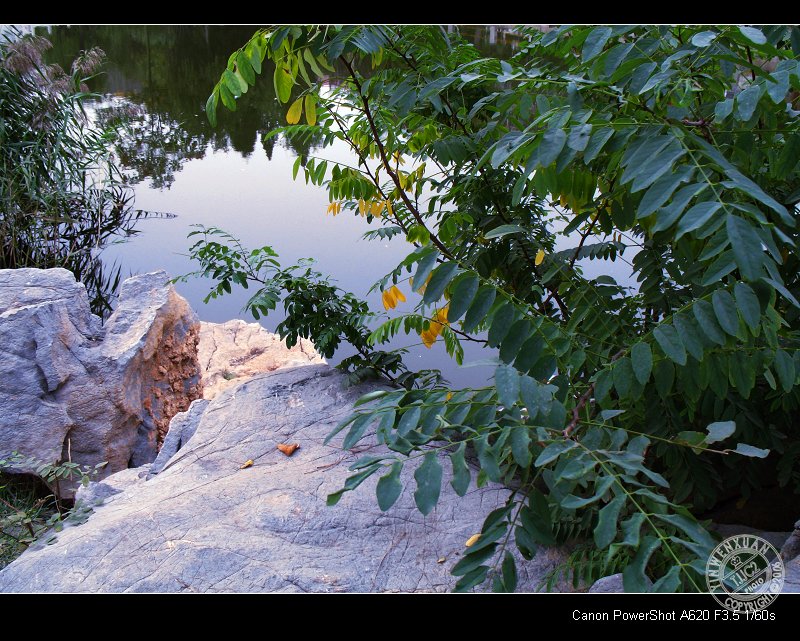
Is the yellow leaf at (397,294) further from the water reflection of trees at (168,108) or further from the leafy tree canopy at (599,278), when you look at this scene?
the water reflection of trees at (168,108)

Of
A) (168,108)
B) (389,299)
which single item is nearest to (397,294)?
(389,299)

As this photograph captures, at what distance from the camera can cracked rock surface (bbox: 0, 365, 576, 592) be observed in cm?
198

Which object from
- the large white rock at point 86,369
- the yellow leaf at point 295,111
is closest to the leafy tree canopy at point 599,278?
the yellow leaf at point 295,111

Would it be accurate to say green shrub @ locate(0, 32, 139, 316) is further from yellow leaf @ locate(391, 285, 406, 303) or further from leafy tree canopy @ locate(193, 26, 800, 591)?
yellow leaf @ locate(391, 285, 406, 303)

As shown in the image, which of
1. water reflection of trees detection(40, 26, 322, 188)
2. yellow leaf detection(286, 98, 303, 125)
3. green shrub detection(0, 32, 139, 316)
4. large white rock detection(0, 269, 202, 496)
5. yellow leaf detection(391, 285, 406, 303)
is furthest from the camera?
green shrub detection(0, 32, 139, 316)

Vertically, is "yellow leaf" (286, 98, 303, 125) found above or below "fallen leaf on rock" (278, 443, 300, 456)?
above

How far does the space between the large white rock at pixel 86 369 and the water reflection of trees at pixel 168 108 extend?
1200 millimetres

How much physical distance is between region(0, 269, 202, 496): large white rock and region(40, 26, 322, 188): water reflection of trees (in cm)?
120

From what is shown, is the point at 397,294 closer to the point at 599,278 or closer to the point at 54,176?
the point at 599,278

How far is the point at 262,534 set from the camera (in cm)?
218

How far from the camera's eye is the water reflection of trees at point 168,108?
4.19 meters

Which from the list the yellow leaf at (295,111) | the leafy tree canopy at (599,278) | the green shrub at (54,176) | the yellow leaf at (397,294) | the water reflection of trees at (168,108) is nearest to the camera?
the leafy tree canopy at (599,278)

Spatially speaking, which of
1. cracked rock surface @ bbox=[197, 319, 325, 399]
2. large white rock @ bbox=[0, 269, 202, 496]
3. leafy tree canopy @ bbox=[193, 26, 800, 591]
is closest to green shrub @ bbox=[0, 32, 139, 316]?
cracked rock surface @ bbox=[197, 319, 325, 399]
